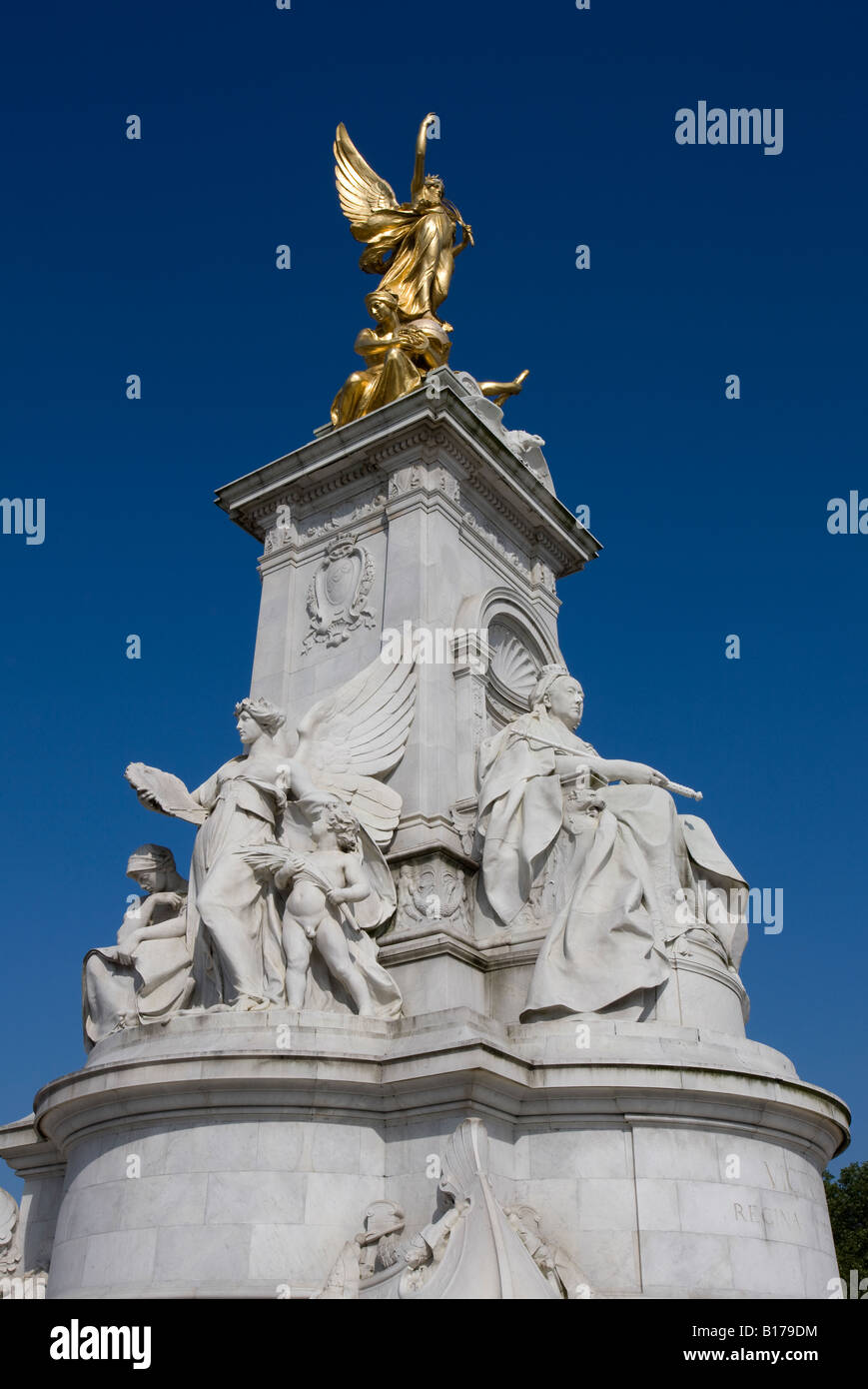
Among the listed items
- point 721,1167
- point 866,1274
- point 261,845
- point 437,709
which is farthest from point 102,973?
point 866,1274

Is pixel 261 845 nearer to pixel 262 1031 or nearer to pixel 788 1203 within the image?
pixel 262 1031

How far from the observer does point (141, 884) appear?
12859 millimetres

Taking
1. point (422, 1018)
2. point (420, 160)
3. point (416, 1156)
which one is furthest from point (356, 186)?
point (416, 1156)

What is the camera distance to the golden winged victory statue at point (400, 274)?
1708 centimetres

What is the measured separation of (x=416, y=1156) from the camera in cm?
978

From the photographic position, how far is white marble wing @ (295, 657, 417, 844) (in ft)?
43.1

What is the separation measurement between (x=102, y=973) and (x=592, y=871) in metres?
4.92

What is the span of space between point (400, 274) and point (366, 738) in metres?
8.09

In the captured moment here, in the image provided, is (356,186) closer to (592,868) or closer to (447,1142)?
(592,868)

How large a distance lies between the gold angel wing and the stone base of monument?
13.1m

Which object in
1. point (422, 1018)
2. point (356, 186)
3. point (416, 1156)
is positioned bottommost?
point (416, 1156)

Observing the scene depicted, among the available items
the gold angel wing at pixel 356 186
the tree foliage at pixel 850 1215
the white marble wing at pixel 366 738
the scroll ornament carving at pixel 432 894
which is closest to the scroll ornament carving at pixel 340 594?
the white marble wing at pixel 366 738

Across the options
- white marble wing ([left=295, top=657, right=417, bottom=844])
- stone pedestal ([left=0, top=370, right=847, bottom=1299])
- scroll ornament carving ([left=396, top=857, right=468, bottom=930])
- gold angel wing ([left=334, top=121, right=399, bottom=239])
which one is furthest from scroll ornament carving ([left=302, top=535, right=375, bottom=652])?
gold angel wing ([left=334, top=121, right=399, bottom=239])
